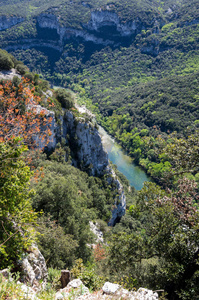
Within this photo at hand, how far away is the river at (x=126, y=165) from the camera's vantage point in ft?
204

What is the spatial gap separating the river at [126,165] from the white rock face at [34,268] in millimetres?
52565

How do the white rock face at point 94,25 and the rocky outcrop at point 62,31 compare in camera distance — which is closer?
the rocky outcrop at point 62,31

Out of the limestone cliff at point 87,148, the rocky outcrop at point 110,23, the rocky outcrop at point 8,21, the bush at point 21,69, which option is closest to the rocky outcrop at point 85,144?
the limestone cliff at point 87,148

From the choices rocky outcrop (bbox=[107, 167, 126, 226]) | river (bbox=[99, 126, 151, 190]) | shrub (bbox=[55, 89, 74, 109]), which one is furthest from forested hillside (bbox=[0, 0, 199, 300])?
river (bbox=[99, 126, 151, 190])

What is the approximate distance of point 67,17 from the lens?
158625 mm

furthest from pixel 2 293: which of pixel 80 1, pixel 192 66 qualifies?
pixel 80 1

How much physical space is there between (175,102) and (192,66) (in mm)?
44452

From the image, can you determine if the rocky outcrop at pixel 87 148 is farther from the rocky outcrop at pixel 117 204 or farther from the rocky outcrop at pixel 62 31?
the rocky outcrop at pixel 62 31

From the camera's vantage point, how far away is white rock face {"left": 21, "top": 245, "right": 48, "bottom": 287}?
23.4 ft

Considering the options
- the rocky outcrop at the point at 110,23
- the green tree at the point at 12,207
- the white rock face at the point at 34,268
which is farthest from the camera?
the rocky outcrop at the point at 110,23

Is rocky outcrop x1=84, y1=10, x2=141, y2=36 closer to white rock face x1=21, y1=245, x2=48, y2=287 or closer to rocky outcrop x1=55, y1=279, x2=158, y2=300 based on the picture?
white rock face x1=21, y1=245, x2=48, y2=287

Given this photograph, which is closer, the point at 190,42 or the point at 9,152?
the point at 9,152

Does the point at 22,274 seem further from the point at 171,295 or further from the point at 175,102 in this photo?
the point at 175,102

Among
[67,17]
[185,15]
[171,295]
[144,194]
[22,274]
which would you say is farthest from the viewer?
[67,17]
